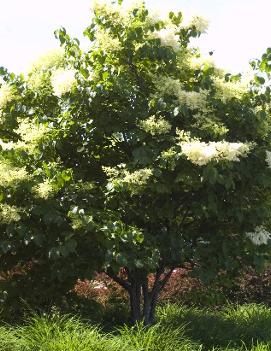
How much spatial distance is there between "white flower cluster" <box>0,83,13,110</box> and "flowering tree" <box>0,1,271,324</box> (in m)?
0.02

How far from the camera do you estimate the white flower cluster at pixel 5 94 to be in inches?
235

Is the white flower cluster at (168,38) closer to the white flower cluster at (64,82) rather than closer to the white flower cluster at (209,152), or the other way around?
the white flower cluster at (64,82)

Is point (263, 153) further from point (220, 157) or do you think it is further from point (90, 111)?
point (90, 111)

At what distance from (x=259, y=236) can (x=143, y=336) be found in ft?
5.75

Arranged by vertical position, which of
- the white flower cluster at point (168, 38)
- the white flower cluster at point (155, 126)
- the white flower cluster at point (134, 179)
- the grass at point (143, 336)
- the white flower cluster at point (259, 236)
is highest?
the white flower cluster at point (168, 38)

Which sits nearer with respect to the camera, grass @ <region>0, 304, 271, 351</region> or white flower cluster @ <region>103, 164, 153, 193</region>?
grass @ <region>0, 304, 271, 351</region>

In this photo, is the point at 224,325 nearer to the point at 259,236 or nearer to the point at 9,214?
the point at 259,236

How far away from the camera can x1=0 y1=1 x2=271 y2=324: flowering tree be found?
5.34 meters

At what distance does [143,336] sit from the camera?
530 cm

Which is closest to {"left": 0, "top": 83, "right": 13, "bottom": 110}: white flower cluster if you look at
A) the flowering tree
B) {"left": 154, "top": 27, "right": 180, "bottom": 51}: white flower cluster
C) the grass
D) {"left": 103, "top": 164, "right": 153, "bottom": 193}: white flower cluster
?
the flowering tree

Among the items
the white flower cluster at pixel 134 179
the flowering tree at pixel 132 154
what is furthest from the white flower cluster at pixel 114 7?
the white flower cluster at pixel 134 179

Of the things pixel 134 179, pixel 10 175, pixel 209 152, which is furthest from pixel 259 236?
pixel 10 175

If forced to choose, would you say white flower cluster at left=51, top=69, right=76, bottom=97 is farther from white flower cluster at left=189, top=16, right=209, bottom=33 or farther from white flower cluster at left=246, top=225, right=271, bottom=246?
white flower cluster at left=246, top=225, right=271, bottom=246

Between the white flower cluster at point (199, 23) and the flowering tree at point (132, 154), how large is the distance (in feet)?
0.04
